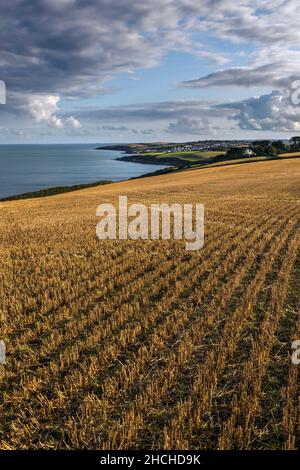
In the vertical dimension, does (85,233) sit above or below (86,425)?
above

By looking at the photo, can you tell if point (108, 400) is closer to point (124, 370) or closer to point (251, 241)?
point (124, 370)
